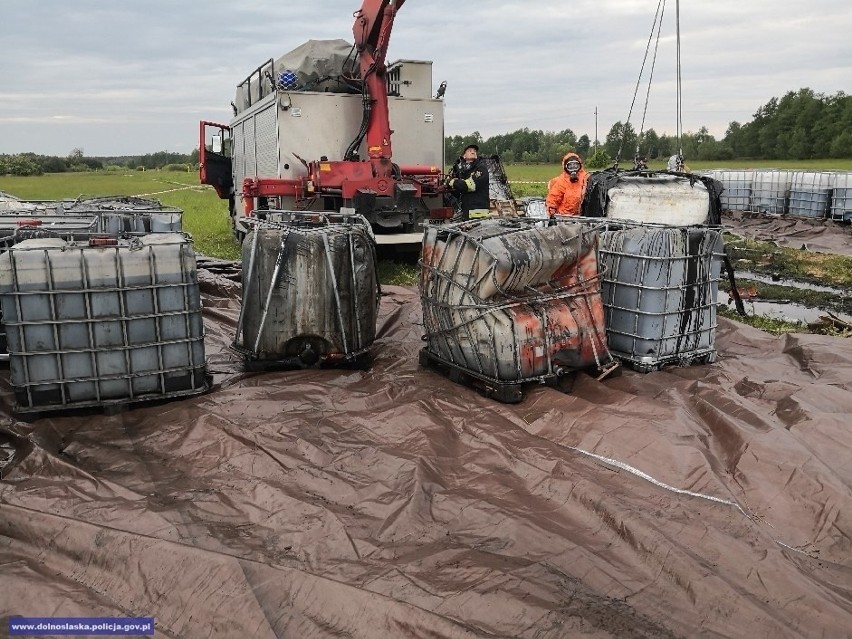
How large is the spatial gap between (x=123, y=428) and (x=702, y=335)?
16.2 feet

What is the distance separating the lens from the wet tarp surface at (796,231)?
16.6 m

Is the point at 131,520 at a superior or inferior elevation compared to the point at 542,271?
inferior

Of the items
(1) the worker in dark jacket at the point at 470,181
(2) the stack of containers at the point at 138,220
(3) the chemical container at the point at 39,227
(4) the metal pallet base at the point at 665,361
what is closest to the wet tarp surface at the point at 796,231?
(1) the worker in dark jacket at the point at 470,181

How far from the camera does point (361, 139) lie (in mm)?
11055

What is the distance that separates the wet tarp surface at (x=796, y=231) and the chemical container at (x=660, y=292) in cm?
1056

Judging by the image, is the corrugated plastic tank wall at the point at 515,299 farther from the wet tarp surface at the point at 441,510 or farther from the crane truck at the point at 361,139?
the crane truck at the point at 361,139

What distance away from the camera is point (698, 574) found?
10.4ft

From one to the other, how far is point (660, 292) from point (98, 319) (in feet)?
14.9

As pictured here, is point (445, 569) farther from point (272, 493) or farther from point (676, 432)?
point (676, 432)

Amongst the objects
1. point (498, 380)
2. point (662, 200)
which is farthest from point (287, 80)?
point (498, 380)

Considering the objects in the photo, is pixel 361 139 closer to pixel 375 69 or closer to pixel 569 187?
pixel 375 69

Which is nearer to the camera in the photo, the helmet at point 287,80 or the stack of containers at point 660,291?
the stack of containers at point 660,291

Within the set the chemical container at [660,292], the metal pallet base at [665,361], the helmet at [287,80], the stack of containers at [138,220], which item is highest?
the helmet at [287,80]

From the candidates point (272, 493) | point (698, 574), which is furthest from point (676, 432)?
point (272, 493)
